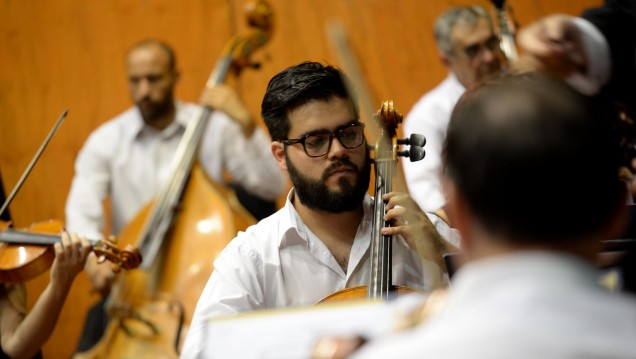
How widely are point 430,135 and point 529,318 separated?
2.02m

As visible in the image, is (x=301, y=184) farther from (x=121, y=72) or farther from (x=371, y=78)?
(x=121, y=72)

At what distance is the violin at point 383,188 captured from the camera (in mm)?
1361

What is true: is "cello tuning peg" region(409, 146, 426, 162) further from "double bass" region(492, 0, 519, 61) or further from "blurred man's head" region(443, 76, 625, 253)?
"double bass" region(492, 0, 519, 61)

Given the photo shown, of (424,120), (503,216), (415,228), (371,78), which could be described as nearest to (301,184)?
(415,228)

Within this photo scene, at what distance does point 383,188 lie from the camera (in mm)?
1499

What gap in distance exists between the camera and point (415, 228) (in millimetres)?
1460

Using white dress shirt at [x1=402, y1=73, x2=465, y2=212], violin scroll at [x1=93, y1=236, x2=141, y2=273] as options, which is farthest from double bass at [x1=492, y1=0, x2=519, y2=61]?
violin scroll at [x1=93, y1=236, x2=141, y2=273]

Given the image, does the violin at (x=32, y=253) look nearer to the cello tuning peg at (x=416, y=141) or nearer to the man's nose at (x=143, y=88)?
the cello tuning peg at (x=416, y=141)

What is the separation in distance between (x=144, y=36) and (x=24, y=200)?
2.59 ft

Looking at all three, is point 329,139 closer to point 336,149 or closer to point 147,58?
point 336,149

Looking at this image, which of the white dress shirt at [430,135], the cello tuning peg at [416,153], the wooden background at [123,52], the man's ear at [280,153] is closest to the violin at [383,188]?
the cello tuning peg at [416,153]

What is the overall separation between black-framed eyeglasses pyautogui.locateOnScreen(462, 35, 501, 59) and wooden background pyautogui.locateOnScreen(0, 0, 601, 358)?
511mm

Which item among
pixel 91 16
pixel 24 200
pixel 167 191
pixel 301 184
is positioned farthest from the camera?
pixel 91 16

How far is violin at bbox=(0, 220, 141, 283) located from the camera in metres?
1.83
